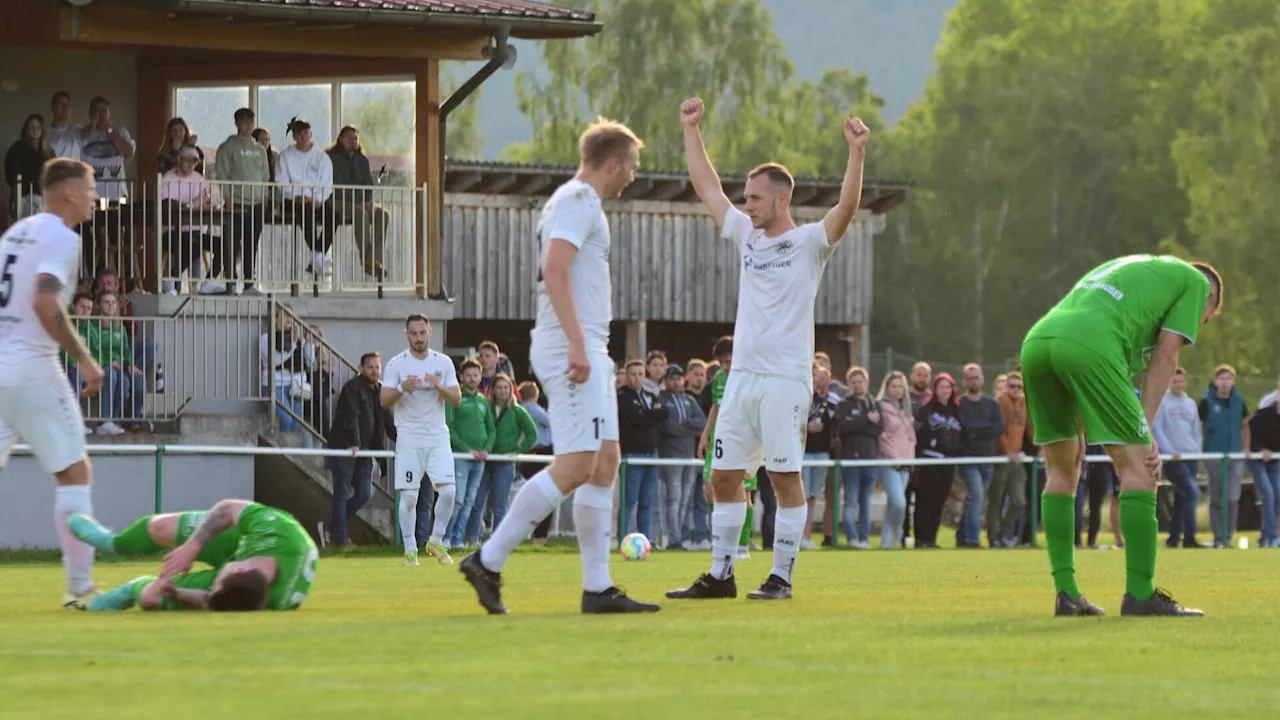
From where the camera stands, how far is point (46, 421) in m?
10.3

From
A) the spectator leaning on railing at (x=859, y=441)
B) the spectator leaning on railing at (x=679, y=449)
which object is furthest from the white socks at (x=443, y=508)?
the spectator leaning on railing at (x=859, y=441)

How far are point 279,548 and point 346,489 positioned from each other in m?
12.1

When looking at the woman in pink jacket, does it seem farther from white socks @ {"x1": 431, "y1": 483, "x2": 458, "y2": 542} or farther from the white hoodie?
white socks @ {"x1": 431, "y1": 483, "x2": 458, "y2": 542}

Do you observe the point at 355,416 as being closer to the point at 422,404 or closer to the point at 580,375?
the point at 422,404

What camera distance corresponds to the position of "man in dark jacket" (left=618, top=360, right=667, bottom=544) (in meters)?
23.3

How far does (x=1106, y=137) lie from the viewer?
7219 cm

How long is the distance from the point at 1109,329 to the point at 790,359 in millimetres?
1956

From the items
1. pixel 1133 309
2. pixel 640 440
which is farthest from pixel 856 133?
pixel 640 440

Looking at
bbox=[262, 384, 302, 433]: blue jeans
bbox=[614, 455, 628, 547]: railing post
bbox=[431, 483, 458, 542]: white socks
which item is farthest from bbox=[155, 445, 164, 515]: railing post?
bbox=[614, 455, 628, 547]: railing post

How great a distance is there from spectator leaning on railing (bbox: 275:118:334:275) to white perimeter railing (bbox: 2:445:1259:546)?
3.28m

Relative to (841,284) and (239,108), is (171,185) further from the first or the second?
(841,284)

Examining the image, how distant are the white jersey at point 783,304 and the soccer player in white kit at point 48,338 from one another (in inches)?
128

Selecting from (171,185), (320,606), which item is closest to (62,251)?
(320,606)

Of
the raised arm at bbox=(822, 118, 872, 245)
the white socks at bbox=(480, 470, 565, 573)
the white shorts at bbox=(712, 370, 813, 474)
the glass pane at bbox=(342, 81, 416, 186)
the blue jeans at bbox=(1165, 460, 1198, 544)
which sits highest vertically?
the glass pane at bbox=(342, 81, 416, 186)
